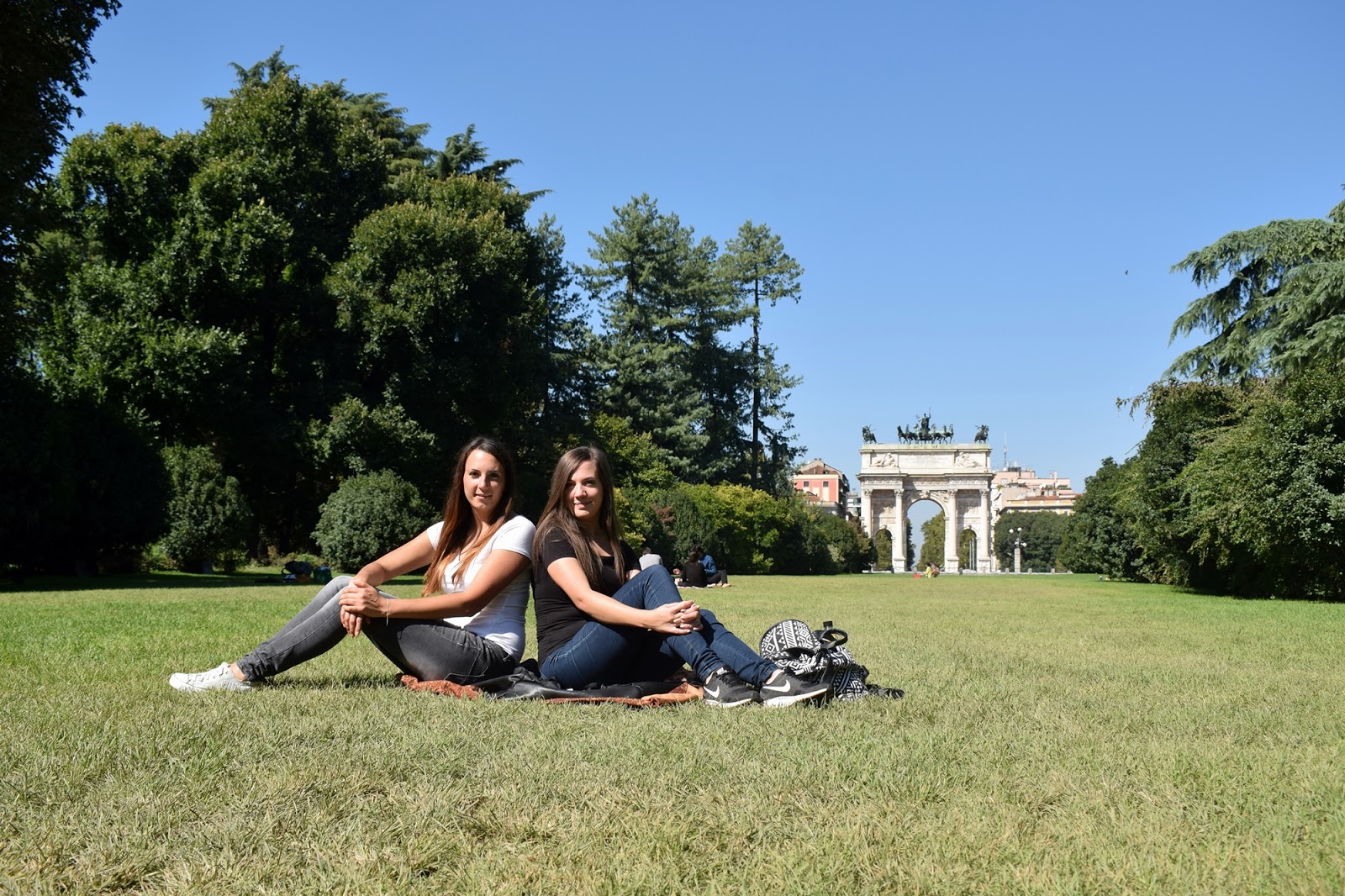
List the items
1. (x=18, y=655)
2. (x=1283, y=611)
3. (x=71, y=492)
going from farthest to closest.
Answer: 1. (x=71, y=492)
2. (x=1283, y=611)
3. (x=18, y=655)

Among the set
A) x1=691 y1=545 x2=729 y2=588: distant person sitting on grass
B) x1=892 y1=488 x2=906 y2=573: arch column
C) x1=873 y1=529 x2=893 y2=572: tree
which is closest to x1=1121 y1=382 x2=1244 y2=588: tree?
x1=691 y1=545 x2=729 y2=588: distant person sitting on grass

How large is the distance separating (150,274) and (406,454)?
6.92 m

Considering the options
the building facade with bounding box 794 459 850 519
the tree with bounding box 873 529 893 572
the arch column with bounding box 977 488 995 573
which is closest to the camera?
the arch column with bounding box 977 488 995 573

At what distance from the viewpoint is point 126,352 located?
24359 millimetres

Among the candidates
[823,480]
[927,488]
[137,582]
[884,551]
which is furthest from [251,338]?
[823,480]

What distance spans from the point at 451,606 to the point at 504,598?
1.18 ft

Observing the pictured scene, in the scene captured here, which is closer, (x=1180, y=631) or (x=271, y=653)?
(x=271, y=653)

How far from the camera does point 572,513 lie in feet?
18.6

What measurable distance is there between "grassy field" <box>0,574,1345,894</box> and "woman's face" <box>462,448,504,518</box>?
1.03 m

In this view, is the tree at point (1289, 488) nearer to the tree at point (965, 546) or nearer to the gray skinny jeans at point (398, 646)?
the gray skinny jeans at point (398, 646)

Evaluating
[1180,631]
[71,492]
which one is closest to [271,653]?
[1180,631]

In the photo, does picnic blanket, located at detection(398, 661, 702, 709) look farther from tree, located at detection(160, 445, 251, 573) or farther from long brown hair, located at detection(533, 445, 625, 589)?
tree, located at detection(160, 445, 251, 573)

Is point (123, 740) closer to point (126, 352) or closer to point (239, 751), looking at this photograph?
point (239, 751)

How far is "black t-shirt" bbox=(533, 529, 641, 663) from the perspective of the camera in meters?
→ 5.58
